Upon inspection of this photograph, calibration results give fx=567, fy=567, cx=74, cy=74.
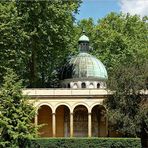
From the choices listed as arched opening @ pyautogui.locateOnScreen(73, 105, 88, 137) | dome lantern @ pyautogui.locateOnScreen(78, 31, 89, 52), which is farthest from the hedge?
dome lantern @ pyautogui.locateOnScreen(78, 31, 89, 52)

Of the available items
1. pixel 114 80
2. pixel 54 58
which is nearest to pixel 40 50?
pixel 54 58

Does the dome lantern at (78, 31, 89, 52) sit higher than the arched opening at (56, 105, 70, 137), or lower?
higher

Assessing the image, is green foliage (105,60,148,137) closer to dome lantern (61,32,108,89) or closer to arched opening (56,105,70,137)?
arched opening (56,105,70,137)

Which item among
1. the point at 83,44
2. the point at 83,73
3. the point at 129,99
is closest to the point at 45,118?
the point at 83,73

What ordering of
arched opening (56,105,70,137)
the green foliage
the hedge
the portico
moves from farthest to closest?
arched opening (56,105,70,137), the portico, the green foliage, the hedge

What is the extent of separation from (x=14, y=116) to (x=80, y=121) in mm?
22023

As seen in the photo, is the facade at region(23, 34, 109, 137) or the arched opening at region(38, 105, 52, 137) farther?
the arched opening at region(38, 105, 52, 137)

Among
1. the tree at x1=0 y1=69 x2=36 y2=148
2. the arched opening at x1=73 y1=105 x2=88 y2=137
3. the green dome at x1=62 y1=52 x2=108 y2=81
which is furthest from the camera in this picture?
the green dome at x1=62 y1=52 x2=108 y2=81

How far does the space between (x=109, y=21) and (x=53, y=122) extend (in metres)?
24.2

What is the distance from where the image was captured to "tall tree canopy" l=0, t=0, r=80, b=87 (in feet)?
188

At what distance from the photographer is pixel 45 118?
64938 millimetres

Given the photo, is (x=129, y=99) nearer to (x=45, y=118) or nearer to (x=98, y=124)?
(x=98, y=124)

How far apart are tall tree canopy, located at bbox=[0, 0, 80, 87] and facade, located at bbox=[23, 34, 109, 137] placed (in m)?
3.13

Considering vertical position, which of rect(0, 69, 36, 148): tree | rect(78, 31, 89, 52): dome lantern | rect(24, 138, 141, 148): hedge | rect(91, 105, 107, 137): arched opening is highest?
rect(78, 31, 89, 52): dome lantern
